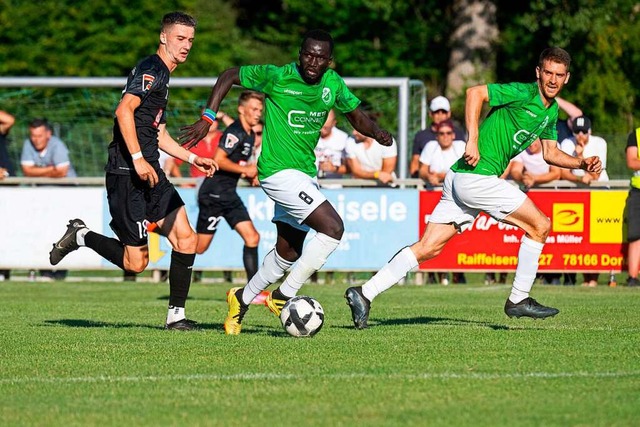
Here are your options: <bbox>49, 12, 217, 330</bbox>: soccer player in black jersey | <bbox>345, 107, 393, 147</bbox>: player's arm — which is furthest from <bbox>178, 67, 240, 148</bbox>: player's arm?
<bbox>345, 107, 393, 147</bbox>: player's arm

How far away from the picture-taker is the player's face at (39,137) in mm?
18984

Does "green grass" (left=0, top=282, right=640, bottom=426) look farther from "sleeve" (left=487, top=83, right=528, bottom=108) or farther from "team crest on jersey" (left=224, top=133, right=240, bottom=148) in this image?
"team crest on jersey" (left=224, top=133, right=240, bottom=148)

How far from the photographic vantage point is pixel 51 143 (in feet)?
63.0

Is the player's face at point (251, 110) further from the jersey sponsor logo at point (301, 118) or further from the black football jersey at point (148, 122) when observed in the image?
the jersey sponsor logo at point (301, 118)

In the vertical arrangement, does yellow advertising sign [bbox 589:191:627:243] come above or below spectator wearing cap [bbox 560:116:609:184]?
below

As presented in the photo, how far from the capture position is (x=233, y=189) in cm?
1488

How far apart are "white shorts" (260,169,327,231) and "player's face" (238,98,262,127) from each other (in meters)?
4.27

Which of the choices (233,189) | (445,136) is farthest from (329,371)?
(445,136)

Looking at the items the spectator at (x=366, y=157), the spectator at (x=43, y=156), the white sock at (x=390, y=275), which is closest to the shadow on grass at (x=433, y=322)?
the white sock at (x=390, y=275)

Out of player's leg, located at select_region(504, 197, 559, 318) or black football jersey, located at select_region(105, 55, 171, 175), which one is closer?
black football jersey, located at select_region(105, 55, 171, 175)

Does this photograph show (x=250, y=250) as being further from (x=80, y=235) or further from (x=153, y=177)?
(x=153, y=177)

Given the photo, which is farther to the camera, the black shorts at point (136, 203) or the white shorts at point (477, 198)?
the white shorts at point (477, 198)

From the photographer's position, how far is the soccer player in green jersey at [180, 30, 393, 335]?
387 inches

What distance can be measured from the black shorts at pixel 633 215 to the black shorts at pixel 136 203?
8397 millimetres
